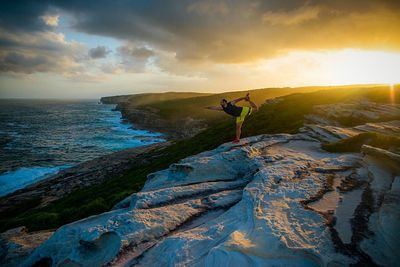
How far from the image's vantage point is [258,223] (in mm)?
7832

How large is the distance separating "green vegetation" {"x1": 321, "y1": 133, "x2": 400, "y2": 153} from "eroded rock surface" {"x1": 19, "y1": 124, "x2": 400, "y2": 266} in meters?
2.20

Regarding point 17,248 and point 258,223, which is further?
point 17,248

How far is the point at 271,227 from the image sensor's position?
754cm

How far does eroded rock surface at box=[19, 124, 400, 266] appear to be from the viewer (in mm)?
6617

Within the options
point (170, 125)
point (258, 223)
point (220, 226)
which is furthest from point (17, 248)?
point (170, 125)

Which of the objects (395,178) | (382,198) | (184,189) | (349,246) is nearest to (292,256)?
(349,246)

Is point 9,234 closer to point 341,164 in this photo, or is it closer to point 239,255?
point 239,255

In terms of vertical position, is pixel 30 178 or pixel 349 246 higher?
pixel 349 246

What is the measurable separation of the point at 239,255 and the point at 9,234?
1510cm

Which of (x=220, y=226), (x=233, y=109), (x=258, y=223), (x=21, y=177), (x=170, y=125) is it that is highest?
(x=233, y=109)

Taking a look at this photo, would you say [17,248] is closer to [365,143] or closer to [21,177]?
[365,143]

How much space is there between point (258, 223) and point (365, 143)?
11695 millimetres

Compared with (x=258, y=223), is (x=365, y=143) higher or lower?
higher

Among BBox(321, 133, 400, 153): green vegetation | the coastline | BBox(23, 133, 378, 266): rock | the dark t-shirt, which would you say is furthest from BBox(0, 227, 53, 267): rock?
the coastline
